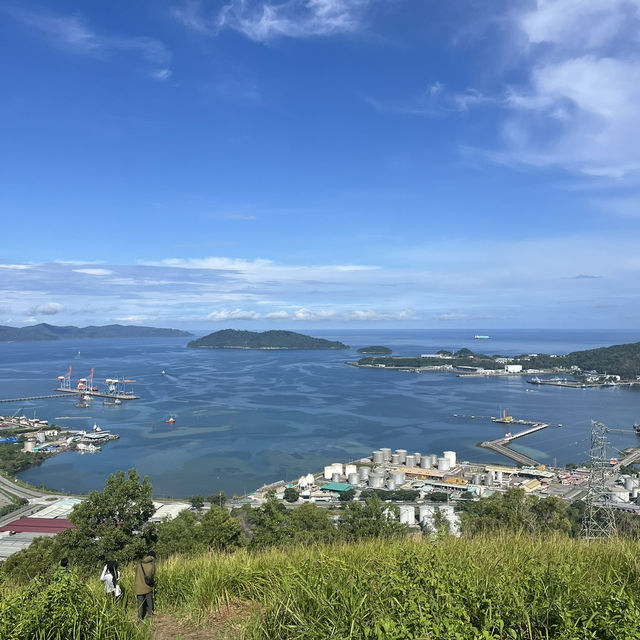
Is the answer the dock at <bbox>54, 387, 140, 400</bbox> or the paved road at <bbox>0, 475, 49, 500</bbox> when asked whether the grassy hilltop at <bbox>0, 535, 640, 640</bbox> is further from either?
the dock at <bbox>54, 387, 140, 400</bbox>

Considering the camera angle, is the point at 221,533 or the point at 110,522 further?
the point at 221,533

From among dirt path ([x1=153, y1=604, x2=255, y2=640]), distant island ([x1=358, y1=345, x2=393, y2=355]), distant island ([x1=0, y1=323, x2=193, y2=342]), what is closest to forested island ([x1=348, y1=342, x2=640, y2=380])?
distant island ([x1=358, y1=345, x2=393, y2=355])

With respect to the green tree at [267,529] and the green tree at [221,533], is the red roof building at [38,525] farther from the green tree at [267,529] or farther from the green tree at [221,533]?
the green tree at [221,533]

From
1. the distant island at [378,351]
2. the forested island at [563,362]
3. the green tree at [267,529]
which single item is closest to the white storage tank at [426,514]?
the green tree at [267,529]

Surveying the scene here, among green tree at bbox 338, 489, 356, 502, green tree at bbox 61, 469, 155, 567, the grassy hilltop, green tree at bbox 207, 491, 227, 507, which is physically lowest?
green tree at bbox 338, 489, 356, 502

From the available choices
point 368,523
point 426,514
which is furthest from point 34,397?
point 368,523

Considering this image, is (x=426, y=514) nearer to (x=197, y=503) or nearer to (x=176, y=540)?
(x=197, y=503)

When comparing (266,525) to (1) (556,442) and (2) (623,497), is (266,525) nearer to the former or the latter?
(2) (623,497)

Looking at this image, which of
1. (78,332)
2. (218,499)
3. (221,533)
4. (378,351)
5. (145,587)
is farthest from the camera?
(78,332)
